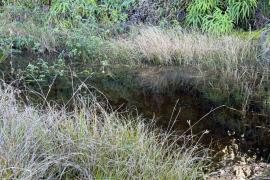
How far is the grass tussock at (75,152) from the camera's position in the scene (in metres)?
2.34

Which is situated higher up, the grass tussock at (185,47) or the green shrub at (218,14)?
the green shrub at (218,14)

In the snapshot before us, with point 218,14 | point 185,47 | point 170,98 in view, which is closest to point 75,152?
point 170,98

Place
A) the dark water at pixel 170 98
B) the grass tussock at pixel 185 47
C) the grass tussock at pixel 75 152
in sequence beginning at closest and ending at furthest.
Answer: the grass tussock at pixel 75 152 → the dark water at pixel 170 98 → the grass tussock at pixel 185 47

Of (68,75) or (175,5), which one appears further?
(175,5)

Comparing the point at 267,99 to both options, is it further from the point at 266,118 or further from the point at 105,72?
the point at 105,72

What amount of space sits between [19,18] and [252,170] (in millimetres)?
8167

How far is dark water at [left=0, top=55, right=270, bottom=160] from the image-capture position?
13.5ft

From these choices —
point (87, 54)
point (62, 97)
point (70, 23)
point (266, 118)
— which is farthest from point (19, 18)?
point (266, 118)

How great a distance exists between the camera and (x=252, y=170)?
3.30 metres

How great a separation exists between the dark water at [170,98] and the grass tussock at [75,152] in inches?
15.7

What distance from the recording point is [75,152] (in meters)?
2.57

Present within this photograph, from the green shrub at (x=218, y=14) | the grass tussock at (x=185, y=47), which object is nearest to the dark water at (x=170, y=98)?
the grass tussock at (x=185, y=47)

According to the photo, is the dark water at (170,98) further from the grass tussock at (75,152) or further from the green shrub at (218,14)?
the green shrub at (218,14)

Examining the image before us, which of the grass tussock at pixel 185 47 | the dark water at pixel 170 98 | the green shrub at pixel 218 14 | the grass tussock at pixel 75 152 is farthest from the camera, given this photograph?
the green shrub at pixel 218 14
